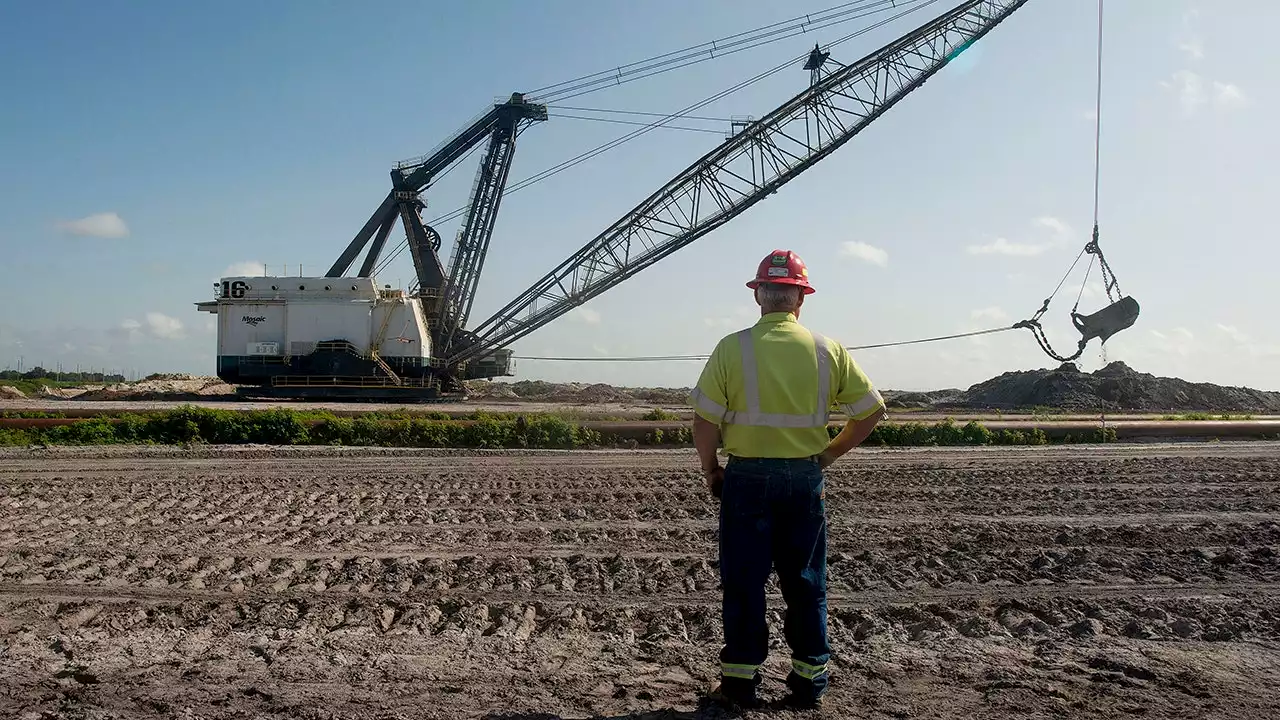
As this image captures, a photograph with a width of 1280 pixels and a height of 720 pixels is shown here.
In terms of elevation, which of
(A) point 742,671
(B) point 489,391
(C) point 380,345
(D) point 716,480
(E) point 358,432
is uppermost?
Answer: (C) point 380,345

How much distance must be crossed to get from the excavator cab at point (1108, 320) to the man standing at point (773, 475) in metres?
18.9

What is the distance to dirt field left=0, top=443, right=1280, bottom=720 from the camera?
11.5 ft

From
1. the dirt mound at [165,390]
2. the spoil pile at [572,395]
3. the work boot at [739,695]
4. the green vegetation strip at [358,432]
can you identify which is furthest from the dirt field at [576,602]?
the spoil pile at [572,395]

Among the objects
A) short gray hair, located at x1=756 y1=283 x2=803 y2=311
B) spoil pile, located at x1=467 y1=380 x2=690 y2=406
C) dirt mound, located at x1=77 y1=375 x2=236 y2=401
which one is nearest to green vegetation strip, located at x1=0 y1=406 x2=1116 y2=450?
short gray hair, located at x1=756 y1=283 x2=803 y2=311

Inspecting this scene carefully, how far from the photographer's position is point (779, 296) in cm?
364

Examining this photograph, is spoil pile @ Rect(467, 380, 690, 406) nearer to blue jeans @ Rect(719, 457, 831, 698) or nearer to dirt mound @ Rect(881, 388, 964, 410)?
dirt mound @ Rect(881, 388, 964, 410)

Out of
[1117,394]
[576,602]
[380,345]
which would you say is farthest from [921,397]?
[576,602]

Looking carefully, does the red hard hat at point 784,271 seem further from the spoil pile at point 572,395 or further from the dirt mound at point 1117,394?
the dirt mound at point 1117,394

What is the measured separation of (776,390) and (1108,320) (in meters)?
19.5

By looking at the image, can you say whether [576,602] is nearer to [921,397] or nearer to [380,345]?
[380,345]

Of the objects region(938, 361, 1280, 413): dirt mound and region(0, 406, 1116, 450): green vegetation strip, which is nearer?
region(0, 406, 1116, 450): green vegetation strip

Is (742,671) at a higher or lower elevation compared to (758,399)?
lower

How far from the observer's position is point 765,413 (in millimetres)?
3449

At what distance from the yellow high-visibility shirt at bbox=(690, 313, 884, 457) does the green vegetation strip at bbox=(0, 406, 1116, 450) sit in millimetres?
10275
